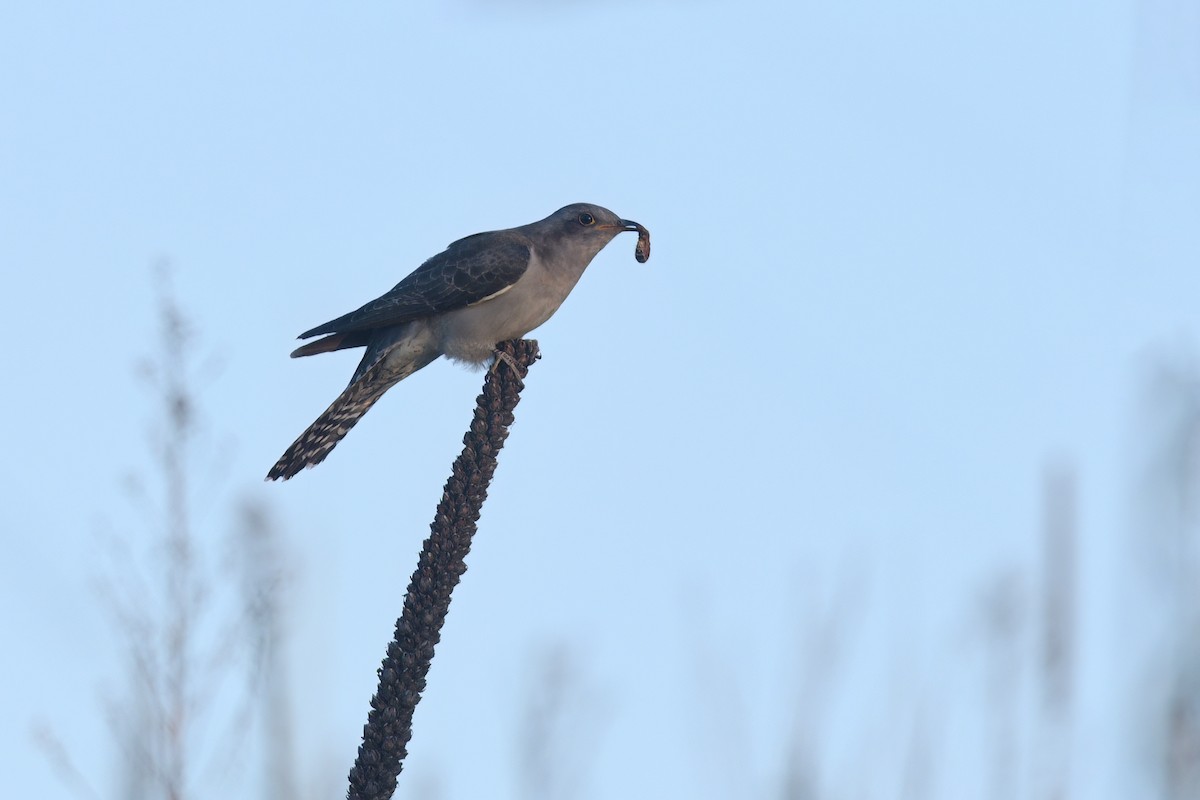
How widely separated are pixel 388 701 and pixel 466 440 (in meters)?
1.06

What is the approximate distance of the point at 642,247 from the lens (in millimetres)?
9031

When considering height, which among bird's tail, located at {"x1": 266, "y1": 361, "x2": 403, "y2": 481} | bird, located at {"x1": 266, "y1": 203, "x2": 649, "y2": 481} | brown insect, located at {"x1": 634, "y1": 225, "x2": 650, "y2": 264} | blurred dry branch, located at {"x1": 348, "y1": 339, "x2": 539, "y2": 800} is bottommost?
blurred dry branch, located at {"x1": 348, "y1": 339, "x2": 539, "y2": 800}

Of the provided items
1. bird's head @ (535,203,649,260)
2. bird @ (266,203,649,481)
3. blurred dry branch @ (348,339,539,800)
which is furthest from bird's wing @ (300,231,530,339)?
blurred dry branch @ (348,339,539,800)

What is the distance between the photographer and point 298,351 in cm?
823

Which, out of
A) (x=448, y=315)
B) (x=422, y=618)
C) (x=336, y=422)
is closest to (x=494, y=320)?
(x=448, y=315)

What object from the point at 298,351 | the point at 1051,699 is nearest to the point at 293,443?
the point at 298,351

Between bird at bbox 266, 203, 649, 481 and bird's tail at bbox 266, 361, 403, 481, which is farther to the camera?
bird at bbox 266, 203, 649, 481

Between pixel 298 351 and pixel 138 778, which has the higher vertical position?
pixel 298 351

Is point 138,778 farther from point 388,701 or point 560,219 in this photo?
point 560,219

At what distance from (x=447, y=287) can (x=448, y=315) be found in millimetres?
168

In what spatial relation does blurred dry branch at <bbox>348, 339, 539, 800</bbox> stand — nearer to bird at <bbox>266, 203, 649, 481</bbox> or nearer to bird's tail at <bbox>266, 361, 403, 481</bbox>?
bird's tail at <bbox>266, 361, 403, 481</bbox>

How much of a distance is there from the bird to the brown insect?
0.01 meters

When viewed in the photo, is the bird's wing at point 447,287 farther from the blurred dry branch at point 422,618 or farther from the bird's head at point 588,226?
the blurred dry branch at point 422,618

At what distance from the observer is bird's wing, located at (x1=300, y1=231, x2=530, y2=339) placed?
27.5 feet
